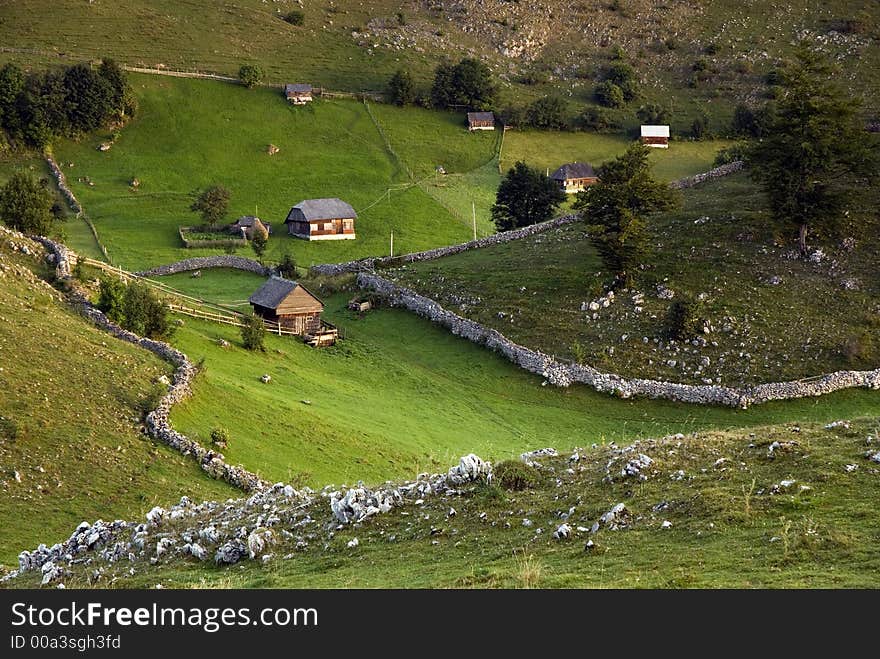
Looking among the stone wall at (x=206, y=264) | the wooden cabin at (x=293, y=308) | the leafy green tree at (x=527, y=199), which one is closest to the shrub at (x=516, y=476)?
the wooden cabin at (x=293, y=308)

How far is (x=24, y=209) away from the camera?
220 feet

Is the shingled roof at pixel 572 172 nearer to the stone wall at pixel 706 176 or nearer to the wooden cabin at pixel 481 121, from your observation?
the wooden cabin at pixel 481 121

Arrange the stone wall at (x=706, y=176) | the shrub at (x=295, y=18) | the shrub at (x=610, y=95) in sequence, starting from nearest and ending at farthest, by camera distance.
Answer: the stone wall at (x=706, y=176) → the shrub at (x=610, y=95) → the shrub at (x=295, y=18)

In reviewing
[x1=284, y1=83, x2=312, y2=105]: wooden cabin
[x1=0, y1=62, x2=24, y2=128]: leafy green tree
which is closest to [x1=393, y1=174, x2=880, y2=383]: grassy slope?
[x1=0, y1=62, x2=24, y2=128]: leafy green tree

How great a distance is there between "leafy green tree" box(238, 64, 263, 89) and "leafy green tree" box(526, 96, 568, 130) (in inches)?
1457

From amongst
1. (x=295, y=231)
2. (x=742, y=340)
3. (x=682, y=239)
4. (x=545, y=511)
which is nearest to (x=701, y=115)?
(x=295, y=231)

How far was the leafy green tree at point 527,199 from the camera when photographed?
96.9 m

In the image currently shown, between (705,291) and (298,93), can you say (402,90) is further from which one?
(705,291)

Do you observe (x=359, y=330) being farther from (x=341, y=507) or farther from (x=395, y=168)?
(x=395, y=168)

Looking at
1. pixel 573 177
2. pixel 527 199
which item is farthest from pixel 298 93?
pixel 527 199

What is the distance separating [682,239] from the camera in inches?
2613

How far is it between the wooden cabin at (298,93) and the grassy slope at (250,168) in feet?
4.46

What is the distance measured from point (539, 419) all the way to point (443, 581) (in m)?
34.1

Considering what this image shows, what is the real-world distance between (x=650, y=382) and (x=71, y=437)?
1169 inches
